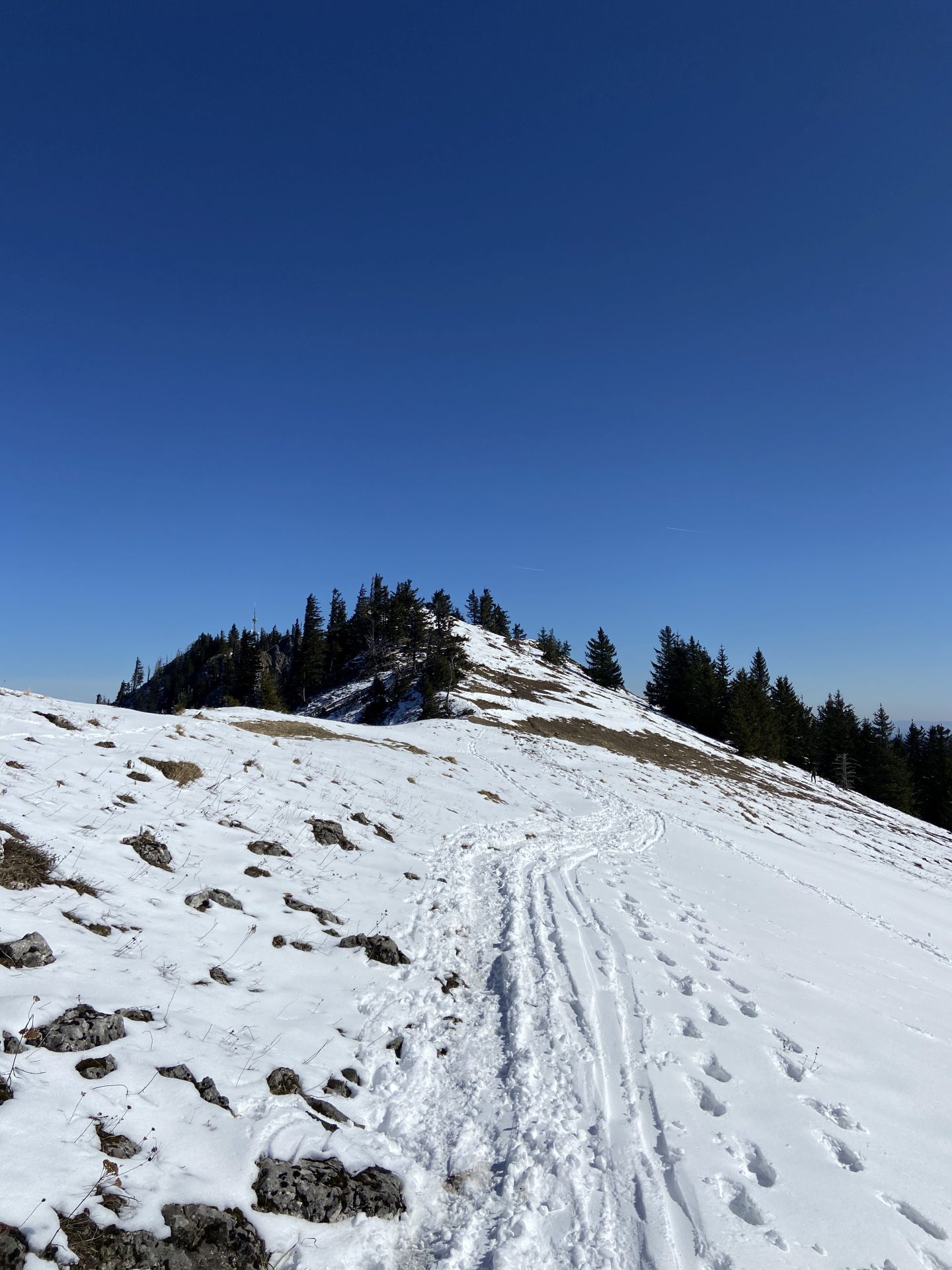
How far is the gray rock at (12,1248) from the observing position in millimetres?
3295

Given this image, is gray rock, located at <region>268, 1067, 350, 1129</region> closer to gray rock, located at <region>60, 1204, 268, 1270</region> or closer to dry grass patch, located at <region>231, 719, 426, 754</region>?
gray rock, located at <region>60, 1204, 268, 1270</region>

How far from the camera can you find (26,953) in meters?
5.89

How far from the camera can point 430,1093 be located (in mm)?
6367

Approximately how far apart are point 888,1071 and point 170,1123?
855 centimetres

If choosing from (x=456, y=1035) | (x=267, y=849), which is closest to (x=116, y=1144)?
(x=456, y=1035)

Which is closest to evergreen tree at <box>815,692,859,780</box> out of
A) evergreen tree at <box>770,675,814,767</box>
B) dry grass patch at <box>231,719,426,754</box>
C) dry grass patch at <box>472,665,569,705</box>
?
evergreen tree at <box>770,675,814,767</box>

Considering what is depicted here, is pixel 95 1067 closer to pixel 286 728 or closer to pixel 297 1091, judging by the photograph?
pixel 297 1091

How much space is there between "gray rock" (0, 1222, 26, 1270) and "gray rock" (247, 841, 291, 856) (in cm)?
804

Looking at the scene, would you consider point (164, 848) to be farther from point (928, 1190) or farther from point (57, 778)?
point (928, 1190)

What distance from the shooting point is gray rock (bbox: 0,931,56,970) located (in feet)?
18.8

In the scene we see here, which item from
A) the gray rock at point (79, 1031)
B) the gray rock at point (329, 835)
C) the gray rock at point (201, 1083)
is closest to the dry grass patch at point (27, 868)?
the gray rock at point (79, 1031)

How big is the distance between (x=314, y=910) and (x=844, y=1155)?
7707mm

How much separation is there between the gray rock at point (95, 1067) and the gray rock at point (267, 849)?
635cm

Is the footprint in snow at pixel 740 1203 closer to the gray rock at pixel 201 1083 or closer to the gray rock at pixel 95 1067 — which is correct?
the gray rock at pixel 201 1083
